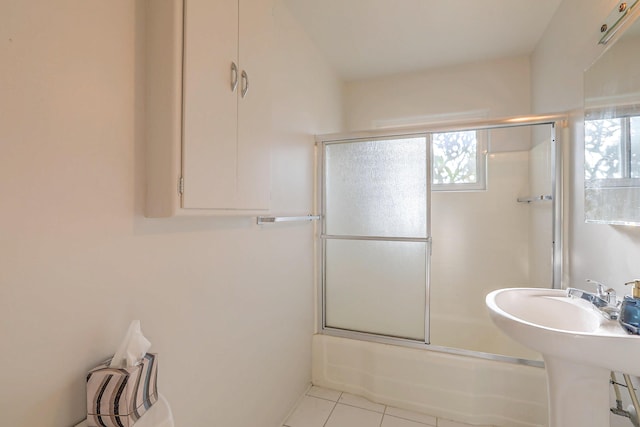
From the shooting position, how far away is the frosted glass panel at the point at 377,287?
6.69 ft

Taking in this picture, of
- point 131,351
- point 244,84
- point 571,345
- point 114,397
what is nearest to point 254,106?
point 244,84

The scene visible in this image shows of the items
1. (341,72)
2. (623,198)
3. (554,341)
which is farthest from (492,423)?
(341,72)

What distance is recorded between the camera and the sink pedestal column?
40.9 inches

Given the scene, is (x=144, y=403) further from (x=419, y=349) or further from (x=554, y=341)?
(x=419, y=349)

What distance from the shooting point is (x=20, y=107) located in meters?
0.68

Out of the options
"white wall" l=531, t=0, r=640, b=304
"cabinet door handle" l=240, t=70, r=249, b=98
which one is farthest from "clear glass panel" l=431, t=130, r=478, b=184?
"cabinet door handle" l=240, t=70, r=249, b=98

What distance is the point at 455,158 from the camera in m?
2.62

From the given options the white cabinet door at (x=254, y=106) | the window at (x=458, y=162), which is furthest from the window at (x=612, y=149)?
the white cabinet door at (x=254, y=106)

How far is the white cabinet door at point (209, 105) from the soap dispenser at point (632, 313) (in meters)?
1.36

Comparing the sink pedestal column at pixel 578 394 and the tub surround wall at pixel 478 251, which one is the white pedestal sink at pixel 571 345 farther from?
the tub surround wall at pixel 478 251

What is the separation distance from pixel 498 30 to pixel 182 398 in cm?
280

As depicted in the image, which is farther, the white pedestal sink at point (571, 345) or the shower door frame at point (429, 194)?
the shower door frame at point (429, 194)

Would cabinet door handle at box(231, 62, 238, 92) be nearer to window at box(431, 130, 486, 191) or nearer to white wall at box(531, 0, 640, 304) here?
white wall at box(531, 0, 640, 304)

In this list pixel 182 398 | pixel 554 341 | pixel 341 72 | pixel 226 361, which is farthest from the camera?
pixel 341 72
